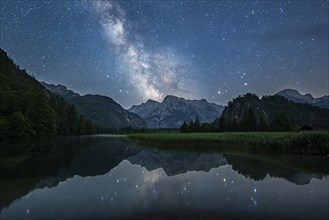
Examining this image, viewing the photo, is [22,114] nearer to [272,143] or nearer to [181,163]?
[181,163]

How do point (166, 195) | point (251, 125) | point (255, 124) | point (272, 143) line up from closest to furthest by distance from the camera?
1. point (166, 195)
2. point (272, 143)
3. point (251, 125)
4. point (255, 124)

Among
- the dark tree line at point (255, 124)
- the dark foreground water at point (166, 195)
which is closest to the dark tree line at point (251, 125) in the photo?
the dark tree line at point (255, 124)

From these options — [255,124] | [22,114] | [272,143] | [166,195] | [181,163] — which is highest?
[255,124]

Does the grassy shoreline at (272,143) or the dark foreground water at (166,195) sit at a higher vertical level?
the grassy shoreline at (272,143)

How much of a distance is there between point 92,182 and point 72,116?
14108 centimetres

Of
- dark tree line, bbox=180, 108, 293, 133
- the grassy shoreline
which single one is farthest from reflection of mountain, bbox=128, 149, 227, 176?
dark tree line, bbox=180, 108, 293, 133

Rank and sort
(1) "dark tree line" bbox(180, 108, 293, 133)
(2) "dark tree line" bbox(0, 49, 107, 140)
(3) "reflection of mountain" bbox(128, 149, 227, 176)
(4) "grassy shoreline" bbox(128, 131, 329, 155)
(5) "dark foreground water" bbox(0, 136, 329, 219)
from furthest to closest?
(1) "dark tree line" bbox(180, 108, 293, 133)
(2) "dark tree line" bbox(0, 49, 107, 140)
(4) "grassy shoreline" bbox(128, 131, 329, 155)
(3) "reflection of mountain" bbox(128, 149, 227, 176)
(5) "dark foreground water" bbox(0, 136, 329, 219)

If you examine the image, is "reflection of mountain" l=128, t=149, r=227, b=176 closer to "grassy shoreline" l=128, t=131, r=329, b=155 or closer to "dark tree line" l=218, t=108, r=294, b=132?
"grassy shoreline" l=128, t=131, r=329, b=155

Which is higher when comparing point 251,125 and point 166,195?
point 251,125

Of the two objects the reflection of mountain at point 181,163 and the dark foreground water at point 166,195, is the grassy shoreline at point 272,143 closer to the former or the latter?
the reflection of mountain at point 181,163

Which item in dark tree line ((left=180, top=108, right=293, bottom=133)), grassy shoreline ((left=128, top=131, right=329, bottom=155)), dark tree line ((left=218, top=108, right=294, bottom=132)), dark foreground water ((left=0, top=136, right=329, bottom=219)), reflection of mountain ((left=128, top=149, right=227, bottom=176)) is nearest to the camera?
dark foreground water ((left=0, top=136, right=329, bottom=219))

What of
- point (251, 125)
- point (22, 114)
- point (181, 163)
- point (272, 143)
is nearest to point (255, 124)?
point (251, 125)

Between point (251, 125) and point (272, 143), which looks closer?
point (272, 143)

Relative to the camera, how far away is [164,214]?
1045cm
